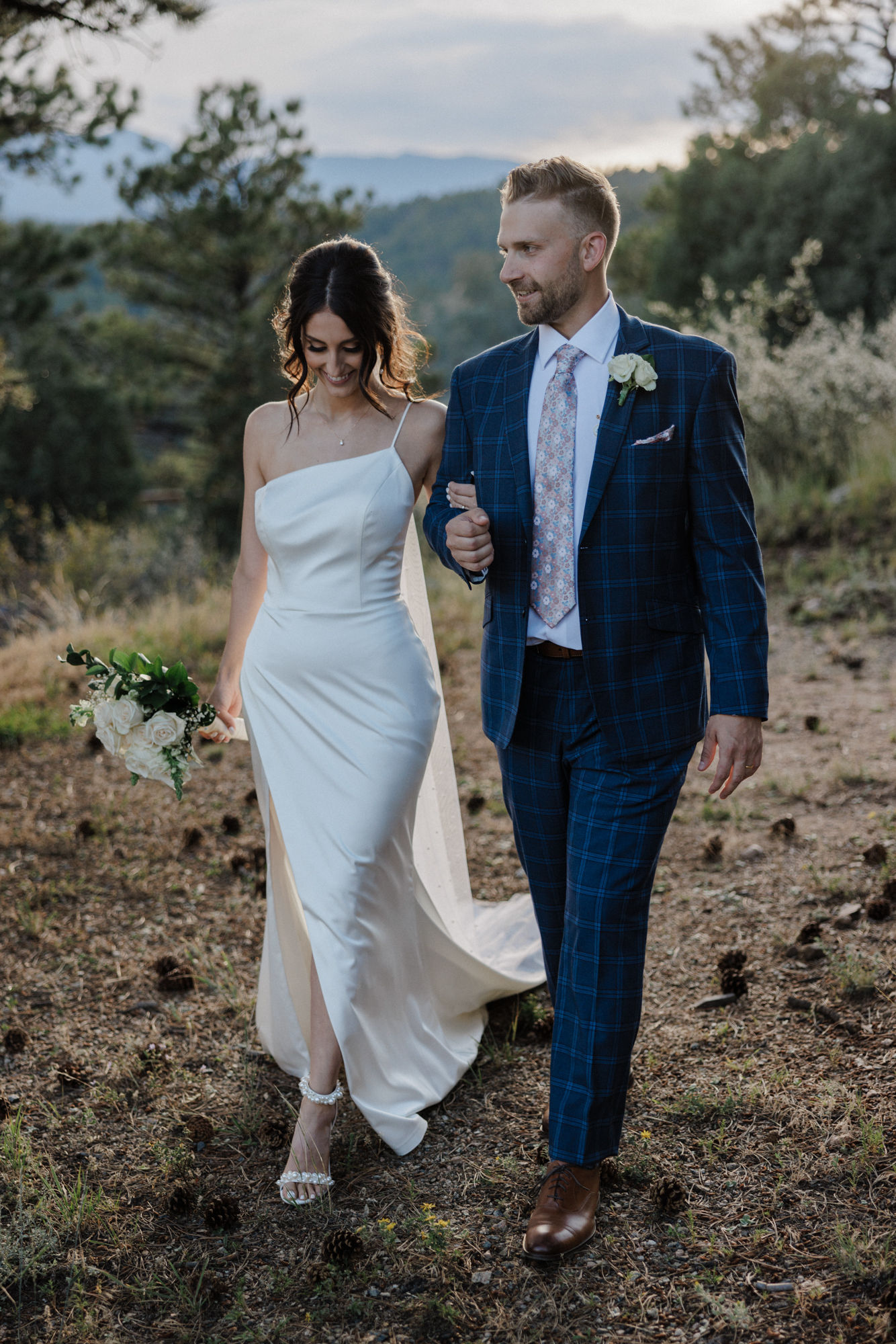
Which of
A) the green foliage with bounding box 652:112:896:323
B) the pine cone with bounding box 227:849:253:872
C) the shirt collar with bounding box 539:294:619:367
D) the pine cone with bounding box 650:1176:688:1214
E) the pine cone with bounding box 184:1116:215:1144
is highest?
the green foliage with bounding box 652:112:896:323

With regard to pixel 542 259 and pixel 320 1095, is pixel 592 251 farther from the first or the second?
pixel 320 1095

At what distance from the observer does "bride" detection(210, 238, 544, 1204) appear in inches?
108

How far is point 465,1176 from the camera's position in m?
2.66

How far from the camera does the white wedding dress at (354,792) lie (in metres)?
2.75

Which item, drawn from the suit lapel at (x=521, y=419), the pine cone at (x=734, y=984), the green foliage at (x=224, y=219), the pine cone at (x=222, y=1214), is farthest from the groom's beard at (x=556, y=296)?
the green foliage at (x=224, y=219)

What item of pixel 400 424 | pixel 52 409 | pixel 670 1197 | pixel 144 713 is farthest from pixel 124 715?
pixel 52 409

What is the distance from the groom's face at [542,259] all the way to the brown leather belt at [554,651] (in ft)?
2.42

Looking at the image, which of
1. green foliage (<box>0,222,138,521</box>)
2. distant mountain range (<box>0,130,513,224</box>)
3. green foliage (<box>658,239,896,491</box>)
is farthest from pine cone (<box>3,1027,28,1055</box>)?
green foliage (<box>0,222,138,521</box>)

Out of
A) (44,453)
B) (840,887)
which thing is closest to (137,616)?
(840,887)

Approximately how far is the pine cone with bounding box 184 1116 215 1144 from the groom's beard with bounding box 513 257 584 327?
86.5 inches

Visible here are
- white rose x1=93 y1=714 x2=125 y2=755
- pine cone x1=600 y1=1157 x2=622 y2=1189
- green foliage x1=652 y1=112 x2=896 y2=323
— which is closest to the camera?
pine cone x1=600 y1=1157 x2=622 y2=1189

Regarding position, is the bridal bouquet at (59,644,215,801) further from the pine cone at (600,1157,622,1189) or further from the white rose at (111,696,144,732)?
the pine cone at (600,1157,622,1189)

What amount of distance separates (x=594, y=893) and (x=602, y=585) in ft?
2.26

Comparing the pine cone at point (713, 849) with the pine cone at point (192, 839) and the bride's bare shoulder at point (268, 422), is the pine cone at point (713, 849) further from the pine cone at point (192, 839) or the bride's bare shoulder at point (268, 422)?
the bride's bare shoulder at point (268, 422)
